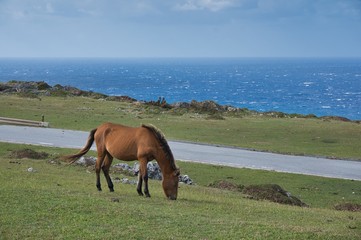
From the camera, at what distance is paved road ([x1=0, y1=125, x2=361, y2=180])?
3250 cm

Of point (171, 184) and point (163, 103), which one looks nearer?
→ point (171, 184)

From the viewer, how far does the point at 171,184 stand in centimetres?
1708

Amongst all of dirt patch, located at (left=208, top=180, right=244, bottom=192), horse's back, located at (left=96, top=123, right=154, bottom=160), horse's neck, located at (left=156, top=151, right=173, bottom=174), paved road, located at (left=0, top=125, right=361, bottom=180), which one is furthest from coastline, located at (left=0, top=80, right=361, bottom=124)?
horse's neck, located at (left=156, top=151, right=173, bottom=174)

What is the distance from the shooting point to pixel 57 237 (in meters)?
11.9

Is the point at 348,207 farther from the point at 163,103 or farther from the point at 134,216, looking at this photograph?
the point at 163,103

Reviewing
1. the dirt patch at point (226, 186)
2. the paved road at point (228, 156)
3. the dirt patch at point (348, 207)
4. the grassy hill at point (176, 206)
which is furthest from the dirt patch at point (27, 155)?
the dirt patch at point (348, 207)

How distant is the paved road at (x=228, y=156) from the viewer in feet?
107

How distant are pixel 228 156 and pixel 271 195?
41.9 ft

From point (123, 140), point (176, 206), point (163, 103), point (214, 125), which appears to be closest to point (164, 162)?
point (123, 140)

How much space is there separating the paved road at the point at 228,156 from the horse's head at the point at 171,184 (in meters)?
15.7

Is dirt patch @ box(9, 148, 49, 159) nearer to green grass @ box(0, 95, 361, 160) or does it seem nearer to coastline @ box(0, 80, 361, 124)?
green grass @ box(0, 95, 361, 160)

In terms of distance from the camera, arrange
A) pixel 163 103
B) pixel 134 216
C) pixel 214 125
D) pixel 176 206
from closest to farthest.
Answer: pixel 134 216 < pixel 176 206 < pixel 214 125 < pixel 163 103

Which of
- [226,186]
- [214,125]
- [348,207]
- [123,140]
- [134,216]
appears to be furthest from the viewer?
[214,125]

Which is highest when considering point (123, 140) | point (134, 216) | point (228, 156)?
point (123, 140)
